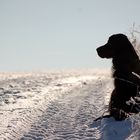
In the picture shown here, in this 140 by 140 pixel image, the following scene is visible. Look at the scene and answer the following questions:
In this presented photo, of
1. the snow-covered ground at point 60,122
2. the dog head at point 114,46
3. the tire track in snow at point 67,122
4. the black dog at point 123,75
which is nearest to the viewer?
the snow-covered ground at point 60,122

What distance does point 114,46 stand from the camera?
28.9 feet

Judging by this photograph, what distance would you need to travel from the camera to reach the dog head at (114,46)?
28.2 feet

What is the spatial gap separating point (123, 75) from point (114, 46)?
0.67 m

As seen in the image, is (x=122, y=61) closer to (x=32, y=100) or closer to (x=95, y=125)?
(x=95, y=125)

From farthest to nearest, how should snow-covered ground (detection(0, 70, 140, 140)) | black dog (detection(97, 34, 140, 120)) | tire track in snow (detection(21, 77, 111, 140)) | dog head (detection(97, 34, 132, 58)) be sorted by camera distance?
dog head (detection(97, 34, 132, 58)) < black dog (detection(97, 34, 140, 120)) < tire track in snow (detection(21, 77, 111, 140)) < snow-covered ground (detection(0, 70, 140, 140))

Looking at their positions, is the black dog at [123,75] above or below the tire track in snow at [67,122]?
above

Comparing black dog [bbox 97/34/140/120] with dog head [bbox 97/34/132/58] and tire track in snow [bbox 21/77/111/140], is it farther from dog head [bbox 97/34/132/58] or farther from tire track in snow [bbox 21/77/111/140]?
tire track in snow [bbox 21/77/111/140]

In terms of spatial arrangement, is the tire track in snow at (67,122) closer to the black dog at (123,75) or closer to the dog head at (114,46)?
the black dog at (123,75)

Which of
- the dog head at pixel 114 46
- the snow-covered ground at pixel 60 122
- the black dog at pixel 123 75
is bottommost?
the snow-covered ground at pixel 60 122

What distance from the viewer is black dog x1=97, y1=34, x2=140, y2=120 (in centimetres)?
843

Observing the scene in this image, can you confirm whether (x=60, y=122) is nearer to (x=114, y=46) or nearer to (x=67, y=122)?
(x=67, y=122)

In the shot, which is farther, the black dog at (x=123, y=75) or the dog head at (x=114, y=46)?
the dog head at (x=114, y=46)

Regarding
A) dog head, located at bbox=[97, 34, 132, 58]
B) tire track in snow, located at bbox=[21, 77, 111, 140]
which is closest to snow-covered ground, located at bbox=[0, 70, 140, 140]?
tire track in snow, located at bbox=[21, 77, 111, 140]

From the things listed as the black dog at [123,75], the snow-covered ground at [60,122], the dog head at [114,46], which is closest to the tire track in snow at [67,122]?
the snow-covered ground at [60,122]
